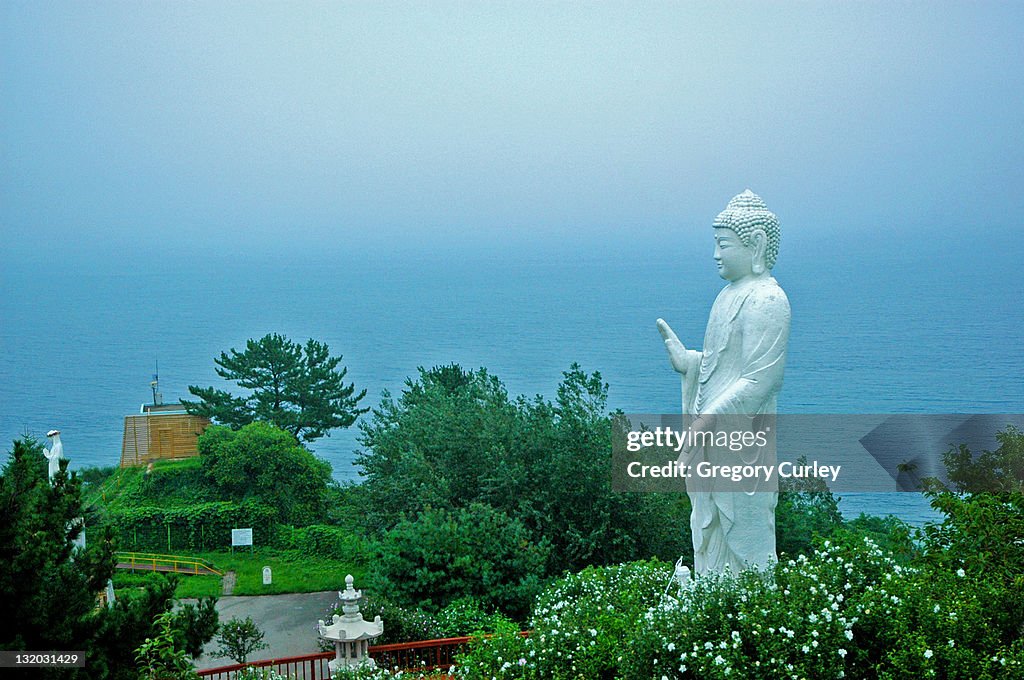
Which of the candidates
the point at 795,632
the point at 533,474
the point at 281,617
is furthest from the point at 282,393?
the point at 795,632

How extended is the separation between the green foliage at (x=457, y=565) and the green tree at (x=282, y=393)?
14.8 metres

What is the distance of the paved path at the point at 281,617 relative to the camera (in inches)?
613

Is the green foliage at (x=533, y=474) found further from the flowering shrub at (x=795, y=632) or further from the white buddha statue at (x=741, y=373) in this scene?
the flowering shrub at (x=795, y=632)

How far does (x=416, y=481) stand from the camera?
55.2ft

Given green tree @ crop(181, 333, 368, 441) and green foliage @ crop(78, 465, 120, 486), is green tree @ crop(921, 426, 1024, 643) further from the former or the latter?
green foliage @ crop(78, 465, 120, 486)

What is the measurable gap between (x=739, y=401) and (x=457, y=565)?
5.99 m

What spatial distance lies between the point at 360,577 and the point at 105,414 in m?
38.1

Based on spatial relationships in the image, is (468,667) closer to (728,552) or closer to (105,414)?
(728,552)

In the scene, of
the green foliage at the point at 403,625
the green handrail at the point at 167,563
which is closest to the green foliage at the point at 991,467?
the green foliage at the point at 403,625

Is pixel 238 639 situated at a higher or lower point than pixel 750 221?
lower

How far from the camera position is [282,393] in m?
28.6

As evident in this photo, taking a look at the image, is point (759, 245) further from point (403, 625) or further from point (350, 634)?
point (403, 625)

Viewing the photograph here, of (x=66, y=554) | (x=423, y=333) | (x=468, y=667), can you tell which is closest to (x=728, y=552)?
(x=468, y=667)

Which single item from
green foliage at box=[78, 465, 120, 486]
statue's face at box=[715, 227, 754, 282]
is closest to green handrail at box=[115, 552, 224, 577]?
green foliage at box=[78, 465, 120, 486]
